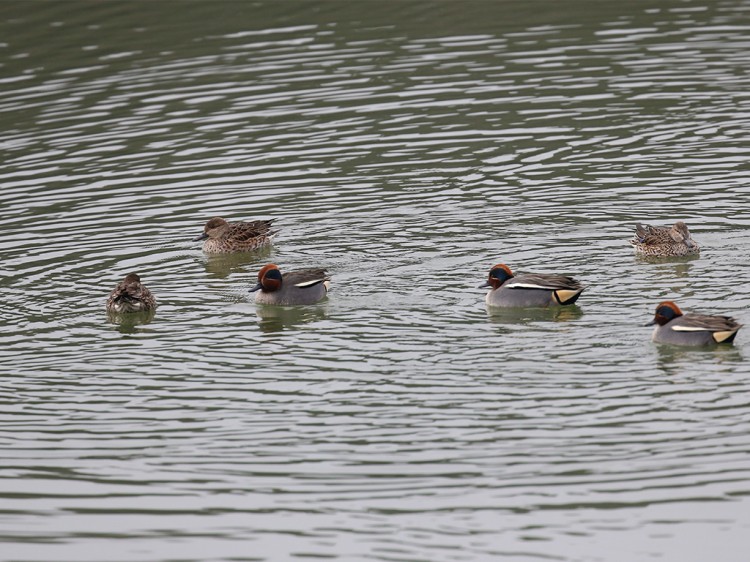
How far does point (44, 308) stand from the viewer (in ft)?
60.6

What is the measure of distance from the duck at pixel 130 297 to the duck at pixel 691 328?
6.51m

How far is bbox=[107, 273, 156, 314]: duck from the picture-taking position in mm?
17766

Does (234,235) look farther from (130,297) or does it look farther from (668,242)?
(668,242)

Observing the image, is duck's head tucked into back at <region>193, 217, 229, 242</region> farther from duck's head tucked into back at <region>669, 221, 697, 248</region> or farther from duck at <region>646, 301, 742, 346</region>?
duck at <region>646, 301, 742, 346</region>

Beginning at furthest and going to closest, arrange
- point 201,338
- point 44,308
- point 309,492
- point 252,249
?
1. point 252,249
2. point 44,308
3. point 201,338
4. point 309,492

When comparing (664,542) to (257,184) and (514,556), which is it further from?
(257,184)

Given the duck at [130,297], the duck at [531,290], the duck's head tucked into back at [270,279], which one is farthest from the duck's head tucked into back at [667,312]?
the duck at [130,297]

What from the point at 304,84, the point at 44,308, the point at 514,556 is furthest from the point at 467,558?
the point at 304,84

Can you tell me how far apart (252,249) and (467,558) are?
35.9ft

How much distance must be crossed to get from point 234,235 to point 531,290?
5589 millimetres

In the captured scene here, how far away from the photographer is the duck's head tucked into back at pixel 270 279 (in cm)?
1828

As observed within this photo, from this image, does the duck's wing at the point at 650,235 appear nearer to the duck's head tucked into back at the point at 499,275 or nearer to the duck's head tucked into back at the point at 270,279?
the duck's head tucked into back at the point at 499,275

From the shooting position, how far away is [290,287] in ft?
59.9

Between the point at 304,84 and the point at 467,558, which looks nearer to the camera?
→ the point at 467,558
